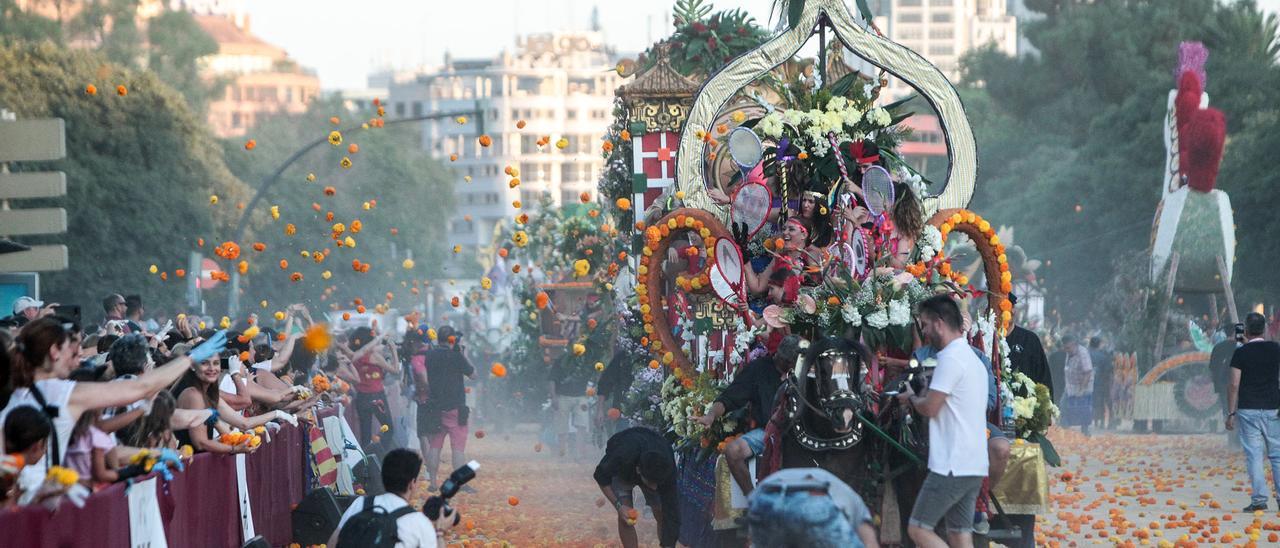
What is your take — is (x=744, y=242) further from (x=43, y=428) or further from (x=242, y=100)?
(x=242, y=100)

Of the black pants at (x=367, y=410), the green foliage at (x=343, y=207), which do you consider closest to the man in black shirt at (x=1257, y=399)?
the black pants at (x=367, y=410)

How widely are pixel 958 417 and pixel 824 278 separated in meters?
2.18

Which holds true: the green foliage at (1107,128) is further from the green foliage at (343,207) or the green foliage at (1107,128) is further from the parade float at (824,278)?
the parade float at (824,278)

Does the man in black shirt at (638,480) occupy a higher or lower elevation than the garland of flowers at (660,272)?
lower

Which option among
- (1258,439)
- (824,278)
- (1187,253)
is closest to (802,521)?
(824,278)

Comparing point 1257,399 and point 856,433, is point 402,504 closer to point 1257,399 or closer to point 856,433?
point 856,433

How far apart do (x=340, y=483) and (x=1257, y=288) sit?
28595mm

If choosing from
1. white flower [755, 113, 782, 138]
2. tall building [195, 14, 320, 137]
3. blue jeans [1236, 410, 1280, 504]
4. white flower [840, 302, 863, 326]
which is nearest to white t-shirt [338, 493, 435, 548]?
white flower [840, 302, 863, 326]

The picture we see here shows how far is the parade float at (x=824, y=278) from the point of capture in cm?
1126

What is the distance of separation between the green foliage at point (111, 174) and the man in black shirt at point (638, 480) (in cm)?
2789

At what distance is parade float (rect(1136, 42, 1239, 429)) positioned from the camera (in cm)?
2895

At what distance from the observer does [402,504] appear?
8.59m

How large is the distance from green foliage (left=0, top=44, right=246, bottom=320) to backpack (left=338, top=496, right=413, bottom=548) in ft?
105

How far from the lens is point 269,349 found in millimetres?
15359
